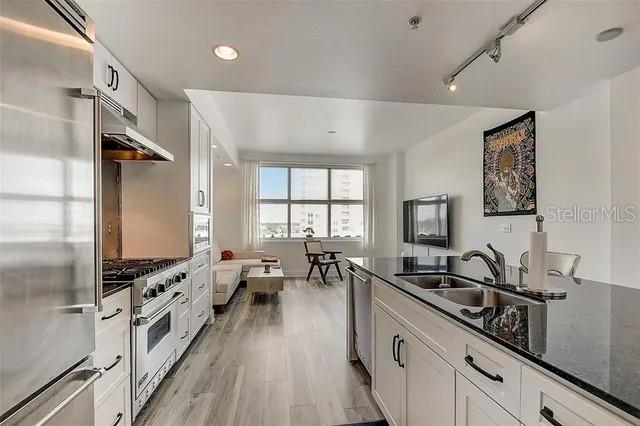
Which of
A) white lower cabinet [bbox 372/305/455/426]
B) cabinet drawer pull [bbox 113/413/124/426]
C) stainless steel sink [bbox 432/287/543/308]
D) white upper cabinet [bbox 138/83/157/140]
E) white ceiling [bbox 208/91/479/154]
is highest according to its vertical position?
white ceiling [bbox 208/91/479/154]

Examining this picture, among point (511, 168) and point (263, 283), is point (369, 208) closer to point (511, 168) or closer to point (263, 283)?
point (263, 283)

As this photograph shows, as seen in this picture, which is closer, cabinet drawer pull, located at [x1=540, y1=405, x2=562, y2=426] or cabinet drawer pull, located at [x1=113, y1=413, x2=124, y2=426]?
cabinet drawer pull, located at [x1=540, y1=405, x2=562, y2=426]

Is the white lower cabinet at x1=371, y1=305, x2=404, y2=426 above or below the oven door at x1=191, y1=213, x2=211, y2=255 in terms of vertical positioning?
below

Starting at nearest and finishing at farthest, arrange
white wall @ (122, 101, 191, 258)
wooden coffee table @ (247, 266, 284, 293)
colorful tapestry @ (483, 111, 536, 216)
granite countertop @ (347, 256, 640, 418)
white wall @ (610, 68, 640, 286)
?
1. granite countertop @ (347, 256, 640, 418)
2. white wall @ (610, 68, 640, 286)
3. white wall @ (122, 101, 191, 258)
4. colorful tapestry @ (483, 111, 536, 216)
5. wooden coffee table @ (247, 266, 284, 293)

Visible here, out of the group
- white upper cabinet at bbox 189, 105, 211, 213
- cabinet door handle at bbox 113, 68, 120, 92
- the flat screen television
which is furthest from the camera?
the flat screen television

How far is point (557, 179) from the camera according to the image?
338cm

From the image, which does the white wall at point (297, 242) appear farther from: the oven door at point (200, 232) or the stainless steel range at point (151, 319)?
the stainless steel range at point (151, 319)

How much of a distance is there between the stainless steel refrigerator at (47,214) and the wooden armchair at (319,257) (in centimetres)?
546

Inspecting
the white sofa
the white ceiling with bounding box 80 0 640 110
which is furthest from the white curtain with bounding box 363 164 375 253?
the white ceiling with bounding box 80 0 640 110

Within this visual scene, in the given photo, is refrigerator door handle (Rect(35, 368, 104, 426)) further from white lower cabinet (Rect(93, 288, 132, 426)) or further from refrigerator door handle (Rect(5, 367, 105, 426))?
white lower cabinet (Rect(93, 288, 132, 426))

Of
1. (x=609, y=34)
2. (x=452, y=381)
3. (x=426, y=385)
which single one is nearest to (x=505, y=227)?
(x=609, y=34)

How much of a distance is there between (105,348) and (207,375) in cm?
120

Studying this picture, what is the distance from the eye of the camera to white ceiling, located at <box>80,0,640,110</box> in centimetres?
168

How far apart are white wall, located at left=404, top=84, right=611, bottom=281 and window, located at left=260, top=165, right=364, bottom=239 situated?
2.78 m
